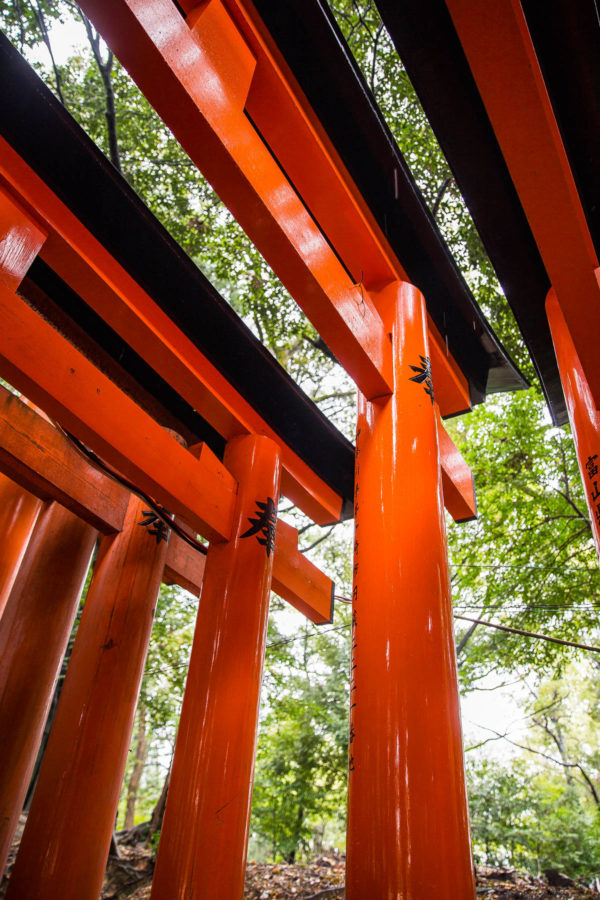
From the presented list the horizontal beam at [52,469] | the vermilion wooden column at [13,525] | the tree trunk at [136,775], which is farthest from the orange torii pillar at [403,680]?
the tree trunk at [136,775]

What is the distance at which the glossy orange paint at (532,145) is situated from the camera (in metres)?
1.74

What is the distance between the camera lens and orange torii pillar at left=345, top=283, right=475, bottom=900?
6.31 feet

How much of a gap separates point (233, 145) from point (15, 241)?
1.34m

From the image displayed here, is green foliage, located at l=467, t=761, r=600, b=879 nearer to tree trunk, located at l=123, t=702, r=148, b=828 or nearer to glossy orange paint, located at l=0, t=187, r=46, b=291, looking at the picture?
tree trunk, located at l=123, t=702, r=148, b=828

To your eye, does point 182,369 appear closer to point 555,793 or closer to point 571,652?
point 571,652

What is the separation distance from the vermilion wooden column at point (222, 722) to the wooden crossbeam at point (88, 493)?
2.90 feet

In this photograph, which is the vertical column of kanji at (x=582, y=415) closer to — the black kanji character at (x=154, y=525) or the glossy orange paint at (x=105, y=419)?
the glossy orange paint at (x=105, y=419)

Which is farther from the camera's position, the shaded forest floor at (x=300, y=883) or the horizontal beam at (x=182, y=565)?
the shaded forest floor at (x=300, y=883)

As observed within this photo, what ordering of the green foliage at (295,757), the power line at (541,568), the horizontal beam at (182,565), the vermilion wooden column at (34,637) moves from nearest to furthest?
the vermilion wooden column at (34,637) → the horizontal beam at (182,565) → the power line at (541,568) → the green foliage at (295,757)

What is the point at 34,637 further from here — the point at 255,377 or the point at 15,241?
the point at 15,241

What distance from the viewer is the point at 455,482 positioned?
4.55 meters

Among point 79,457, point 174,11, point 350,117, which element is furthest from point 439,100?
point 79,457

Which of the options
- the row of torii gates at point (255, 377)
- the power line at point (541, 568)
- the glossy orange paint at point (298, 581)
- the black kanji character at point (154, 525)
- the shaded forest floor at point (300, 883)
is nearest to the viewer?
the row of torii gates at point (255, 377)

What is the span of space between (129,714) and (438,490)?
2668 mm
